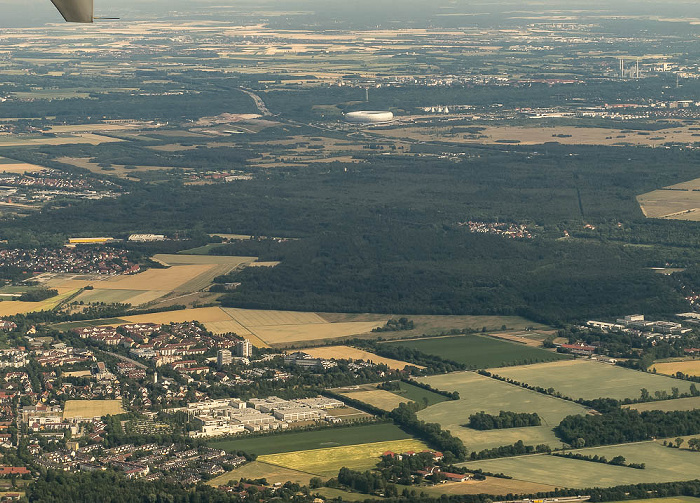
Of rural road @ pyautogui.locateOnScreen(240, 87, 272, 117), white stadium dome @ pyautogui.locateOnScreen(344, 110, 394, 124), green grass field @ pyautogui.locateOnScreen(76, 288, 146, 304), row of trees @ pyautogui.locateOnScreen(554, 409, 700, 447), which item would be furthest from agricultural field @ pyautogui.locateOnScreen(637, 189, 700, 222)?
rural road @ pyautogui.locateOnScreen(240, 87, 272, 117)

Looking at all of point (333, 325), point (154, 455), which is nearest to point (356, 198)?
point (333, 325)

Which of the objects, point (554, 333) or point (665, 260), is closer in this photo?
point (554, 333)

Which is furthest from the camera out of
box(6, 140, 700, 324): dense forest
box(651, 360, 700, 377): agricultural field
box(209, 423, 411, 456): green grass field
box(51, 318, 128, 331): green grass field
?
box(6, 140, 700, 324): dense forest

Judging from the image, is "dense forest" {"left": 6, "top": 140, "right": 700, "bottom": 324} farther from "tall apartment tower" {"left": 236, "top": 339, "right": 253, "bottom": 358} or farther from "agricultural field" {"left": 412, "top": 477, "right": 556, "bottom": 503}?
"agricultural field" {"left": 412, "top": 477, "right": 556, "bottom": 503}

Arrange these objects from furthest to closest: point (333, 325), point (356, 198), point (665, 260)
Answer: point (356, 198), point (665, 260), point (333, 325)

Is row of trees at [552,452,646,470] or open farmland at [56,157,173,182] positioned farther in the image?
open farmland at [56,157,173,182]

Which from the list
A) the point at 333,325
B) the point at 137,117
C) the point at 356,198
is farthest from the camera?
the point at 137,117

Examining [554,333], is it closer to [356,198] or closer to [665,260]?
Answer: [665,260]
